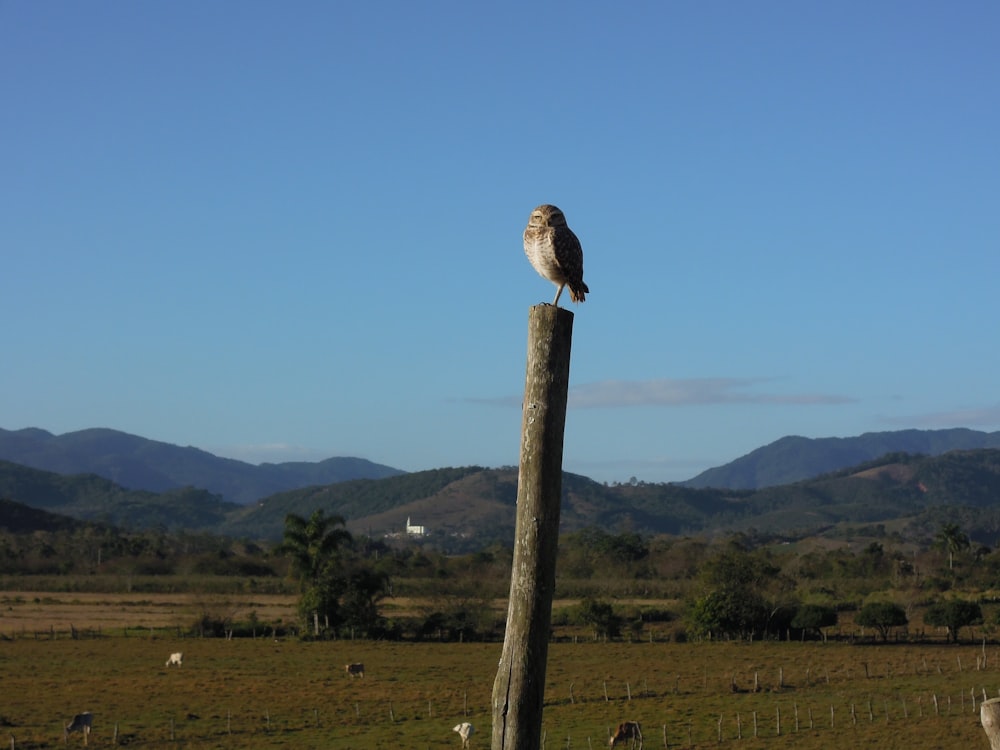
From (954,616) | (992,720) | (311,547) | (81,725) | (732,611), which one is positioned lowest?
(81,725)

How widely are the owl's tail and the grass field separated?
2258cm

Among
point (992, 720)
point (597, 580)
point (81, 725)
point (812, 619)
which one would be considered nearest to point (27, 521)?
point (597, 580)

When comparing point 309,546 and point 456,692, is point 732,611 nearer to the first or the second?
point 309,546

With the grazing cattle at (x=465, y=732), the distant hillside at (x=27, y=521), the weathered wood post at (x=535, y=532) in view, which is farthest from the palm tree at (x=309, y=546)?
the distant hillside at (x=27, y=521)

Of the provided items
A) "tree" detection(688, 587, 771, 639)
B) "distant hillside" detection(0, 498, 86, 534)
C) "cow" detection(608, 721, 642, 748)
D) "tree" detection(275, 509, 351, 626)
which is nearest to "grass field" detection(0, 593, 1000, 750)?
"cow" detection(608, 721, 642, 748)

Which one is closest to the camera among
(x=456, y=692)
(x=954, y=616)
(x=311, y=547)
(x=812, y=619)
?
(x=456, y=692)

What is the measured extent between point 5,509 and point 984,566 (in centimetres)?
13000

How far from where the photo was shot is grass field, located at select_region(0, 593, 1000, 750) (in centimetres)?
3344

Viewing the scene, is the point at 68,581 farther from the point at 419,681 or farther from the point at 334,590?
the point at 419,681

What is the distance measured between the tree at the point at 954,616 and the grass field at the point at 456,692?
11.0ft

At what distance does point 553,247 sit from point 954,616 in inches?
2354

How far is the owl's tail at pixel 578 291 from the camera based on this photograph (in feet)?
35.6

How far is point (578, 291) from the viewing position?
1097 cm

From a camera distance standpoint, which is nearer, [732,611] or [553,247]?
[553,247]
